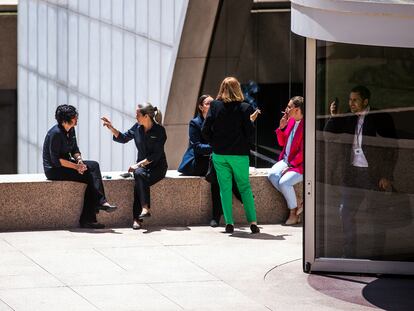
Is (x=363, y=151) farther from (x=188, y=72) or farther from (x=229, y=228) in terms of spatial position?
(x=188, y=72)

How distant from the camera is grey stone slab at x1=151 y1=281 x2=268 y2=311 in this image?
37.0ft

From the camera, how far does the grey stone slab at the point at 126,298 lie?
36.8 ft

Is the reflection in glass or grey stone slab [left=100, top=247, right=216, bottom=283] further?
grey stone slab [left=100, top=247, right=216, bottom=283]

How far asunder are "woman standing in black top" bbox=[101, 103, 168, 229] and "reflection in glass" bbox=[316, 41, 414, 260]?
2981 millimetres

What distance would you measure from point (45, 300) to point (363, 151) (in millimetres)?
3485

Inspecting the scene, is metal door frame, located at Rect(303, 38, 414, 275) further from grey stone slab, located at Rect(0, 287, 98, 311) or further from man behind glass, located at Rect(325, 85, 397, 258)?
grey stone slab, located at Rect(0, 287, 98, 311)

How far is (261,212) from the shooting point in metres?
15.6

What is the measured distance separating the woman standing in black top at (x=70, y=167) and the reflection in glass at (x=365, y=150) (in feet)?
10.9

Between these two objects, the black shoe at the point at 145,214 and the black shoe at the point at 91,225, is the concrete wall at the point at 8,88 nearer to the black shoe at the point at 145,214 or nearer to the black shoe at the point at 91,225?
the black shoe at the point at 91,225

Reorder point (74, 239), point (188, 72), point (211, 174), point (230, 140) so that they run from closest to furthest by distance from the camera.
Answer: point (74, 239) → point (230, 140) → point (211, 174) → point (188, 72)

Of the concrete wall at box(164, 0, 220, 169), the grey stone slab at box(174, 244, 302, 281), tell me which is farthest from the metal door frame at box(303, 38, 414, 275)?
the concrete wall at box(164, 0, 220, 169)

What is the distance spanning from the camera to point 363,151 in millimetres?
12469

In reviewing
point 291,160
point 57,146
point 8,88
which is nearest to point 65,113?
point 57,146

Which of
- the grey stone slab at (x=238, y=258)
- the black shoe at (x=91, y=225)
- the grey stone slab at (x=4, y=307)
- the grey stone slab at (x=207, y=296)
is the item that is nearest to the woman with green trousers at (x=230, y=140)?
the grey stone slab at (x=238, y=258)
